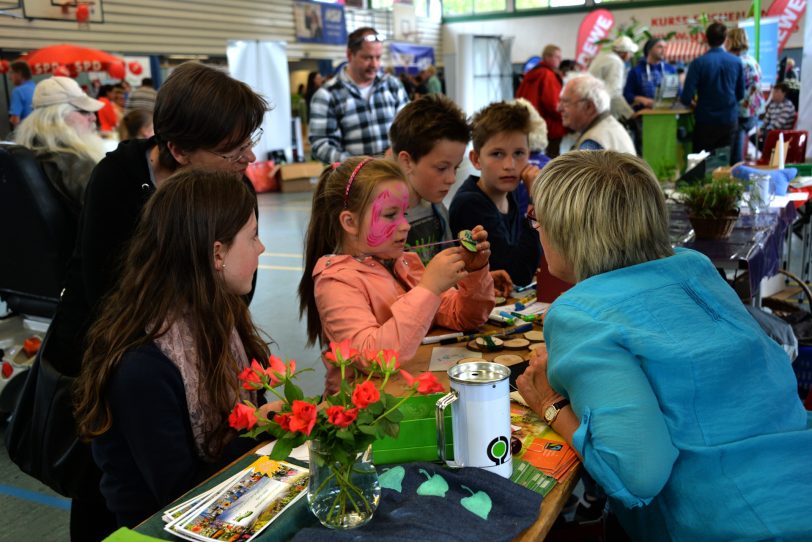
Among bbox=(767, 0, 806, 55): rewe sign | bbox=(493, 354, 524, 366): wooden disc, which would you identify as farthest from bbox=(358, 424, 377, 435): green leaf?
bbox=(767, 0, 806, 55): rewe sign

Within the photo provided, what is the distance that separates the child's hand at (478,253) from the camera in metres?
2.04

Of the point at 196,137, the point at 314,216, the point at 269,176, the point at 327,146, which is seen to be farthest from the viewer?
the point at 269,176

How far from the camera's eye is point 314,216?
2182mm

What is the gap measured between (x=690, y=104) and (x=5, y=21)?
9.05 metres

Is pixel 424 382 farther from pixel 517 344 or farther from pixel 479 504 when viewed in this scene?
pixel 517 344

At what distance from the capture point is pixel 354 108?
4.91 metres

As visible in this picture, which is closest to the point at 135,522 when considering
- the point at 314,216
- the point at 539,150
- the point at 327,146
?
the point at 314,216

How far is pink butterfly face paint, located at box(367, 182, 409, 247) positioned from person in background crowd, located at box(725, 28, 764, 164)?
6.70 metres

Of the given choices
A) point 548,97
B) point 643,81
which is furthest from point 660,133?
point 643,81

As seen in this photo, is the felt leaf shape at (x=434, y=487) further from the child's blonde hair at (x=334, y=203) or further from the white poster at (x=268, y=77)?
the white poster at (x=268, y=77)

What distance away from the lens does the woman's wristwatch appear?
1496 millimetres

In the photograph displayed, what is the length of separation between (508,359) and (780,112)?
9639 millimetres

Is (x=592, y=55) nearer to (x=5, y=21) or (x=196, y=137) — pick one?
(x=5, y=21)

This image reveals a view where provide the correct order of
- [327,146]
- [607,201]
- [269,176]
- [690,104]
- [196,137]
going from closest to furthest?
[607,201], [196,137], [327,146], [690,104], [269,176]
